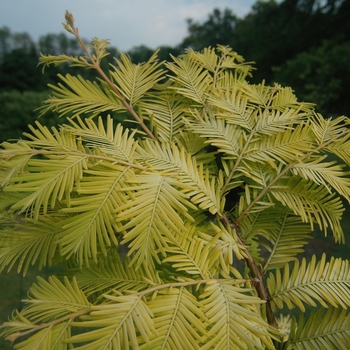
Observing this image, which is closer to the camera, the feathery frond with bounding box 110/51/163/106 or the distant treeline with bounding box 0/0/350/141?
the feathery frond with bounding box 110/51/163/106

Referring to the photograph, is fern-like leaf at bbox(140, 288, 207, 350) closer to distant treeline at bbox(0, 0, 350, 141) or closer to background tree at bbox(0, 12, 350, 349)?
background tree at bbox(0, 12, 350, 349)

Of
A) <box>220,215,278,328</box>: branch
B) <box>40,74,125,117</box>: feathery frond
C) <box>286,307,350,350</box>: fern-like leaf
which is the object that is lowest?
<box>286,307,350,350</box>: fern-like leaf

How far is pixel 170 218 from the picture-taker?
0.30 meters

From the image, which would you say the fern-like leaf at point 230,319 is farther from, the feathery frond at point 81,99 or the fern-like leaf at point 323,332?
the feathery frond at point 81,99

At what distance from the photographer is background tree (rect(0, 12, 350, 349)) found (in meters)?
0.28

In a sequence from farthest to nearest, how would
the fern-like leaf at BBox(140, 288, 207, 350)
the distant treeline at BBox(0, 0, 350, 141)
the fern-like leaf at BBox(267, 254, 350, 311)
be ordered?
the distant treeline at BBox(0, 0, 350, 141) → the fern-like leaf at BBox(267, 254, 350, 311) → the fern-like leaf at BBox(140, 288, 207, 350)

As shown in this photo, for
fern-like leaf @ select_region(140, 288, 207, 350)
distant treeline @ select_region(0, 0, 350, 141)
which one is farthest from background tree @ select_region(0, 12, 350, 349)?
distant treeline @ select_region(0, 0, 350, 141)

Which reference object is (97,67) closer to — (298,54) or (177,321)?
(177,321)

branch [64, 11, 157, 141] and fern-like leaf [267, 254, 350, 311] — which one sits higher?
branch [64, 11, 157, 141]

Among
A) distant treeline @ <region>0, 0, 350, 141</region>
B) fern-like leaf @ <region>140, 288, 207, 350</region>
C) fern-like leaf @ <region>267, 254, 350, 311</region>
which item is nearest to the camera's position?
fern-like leaf @ <region>140, 288, 207, 350</region>

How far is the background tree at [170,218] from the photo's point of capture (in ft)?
0.92

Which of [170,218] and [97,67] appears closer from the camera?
[170,218]

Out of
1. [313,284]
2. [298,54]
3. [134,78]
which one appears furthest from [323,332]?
[298,54]

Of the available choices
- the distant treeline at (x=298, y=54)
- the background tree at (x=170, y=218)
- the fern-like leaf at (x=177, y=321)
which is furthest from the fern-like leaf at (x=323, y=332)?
the distant treeline at (x=298, y=54)
